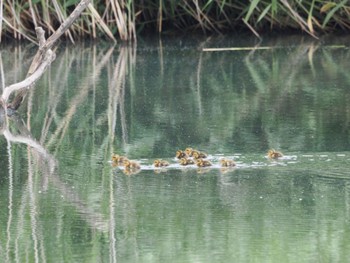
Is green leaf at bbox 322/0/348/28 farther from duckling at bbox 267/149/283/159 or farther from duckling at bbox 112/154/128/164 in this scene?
duckling at bbox 112/154/128/164

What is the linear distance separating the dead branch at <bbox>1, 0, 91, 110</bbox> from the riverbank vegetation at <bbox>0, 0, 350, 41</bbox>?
3.02 meters

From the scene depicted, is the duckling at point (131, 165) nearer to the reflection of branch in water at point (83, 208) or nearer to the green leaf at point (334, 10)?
the reflection of branch in water at point (83, 208)

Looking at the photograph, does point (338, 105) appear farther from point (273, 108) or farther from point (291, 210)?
point (291, 210)

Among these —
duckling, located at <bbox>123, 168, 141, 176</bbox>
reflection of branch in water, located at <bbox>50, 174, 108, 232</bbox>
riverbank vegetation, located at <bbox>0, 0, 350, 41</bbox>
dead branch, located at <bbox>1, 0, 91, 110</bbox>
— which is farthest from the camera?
riverbank vegetation, located at <bbox>0, 0, 350, 41</bbox>

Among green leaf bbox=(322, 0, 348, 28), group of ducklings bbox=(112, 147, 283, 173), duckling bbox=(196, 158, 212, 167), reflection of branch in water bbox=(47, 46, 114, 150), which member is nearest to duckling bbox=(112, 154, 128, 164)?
group of ducklings bbox=(112, 147, 283, 173)

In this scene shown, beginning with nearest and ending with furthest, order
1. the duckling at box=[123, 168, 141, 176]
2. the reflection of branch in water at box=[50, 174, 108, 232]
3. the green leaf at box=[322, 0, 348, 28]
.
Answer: the reflection of branch in water at box=[50, 174, 108, 232] < the duckling at box=[123, 168, 141, 176] < the green leaf at box=[322, 0, 348, 28]

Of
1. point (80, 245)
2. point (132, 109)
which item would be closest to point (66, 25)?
point (132, 109)

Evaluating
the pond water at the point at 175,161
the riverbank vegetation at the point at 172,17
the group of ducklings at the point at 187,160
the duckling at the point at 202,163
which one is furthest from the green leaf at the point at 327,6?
the duckling at the point at 202,163

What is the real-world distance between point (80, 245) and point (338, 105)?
3.49 meters

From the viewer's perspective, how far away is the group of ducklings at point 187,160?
5.95 m

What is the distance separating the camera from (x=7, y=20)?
1101cm

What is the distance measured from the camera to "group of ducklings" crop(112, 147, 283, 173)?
5949 mm

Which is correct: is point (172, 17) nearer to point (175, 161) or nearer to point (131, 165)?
point (175, 161)

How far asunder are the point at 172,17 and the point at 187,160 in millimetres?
5976
